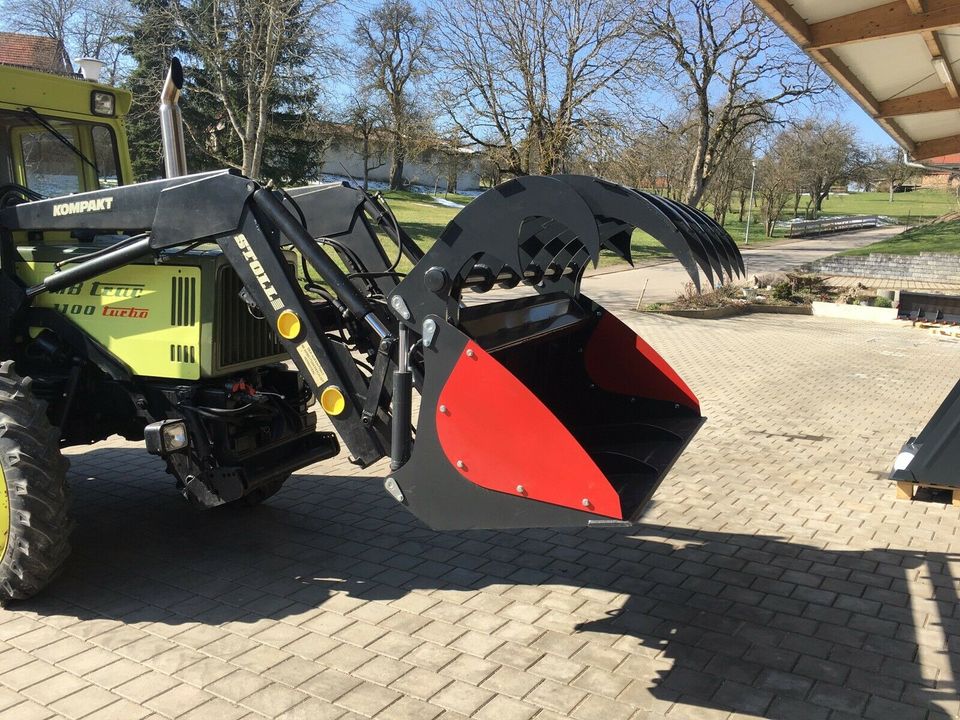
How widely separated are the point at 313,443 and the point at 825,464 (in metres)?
4.84

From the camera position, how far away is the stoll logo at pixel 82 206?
4.36 m

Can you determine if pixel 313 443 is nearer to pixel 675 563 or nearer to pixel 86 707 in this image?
pixel 86 707

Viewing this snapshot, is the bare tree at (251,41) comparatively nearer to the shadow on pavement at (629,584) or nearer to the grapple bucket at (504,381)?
the shadow on pavement at (629,584)

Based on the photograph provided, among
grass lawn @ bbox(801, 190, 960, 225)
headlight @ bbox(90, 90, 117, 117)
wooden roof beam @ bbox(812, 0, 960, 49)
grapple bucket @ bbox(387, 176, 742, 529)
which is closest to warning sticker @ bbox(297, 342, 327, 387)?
grapple bucket @ bbox(387, 176, 742, 529)

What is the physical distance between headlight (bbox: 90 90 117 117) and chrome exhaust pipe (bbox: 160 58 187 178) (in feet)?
3.23

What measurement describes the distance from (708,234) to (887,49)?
383 cm

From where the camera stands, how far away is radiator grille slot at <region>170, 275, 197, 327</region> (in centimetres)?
443

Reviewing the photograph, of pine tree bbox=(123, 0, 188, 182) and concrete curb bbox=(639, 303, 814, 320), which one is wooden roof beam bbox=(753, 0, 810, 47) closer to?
concrete curb bbox=(639, 303, 814, 320)

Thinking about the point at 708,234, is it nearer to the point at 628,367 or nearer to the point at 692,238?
the point at 692,238

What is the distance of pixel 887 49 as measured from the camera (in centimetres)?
640

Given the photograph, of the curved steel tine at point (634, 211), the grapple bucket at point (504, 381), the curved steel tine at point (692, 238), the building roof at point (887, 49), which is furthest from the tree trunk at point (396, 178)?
the curved steel tine at point (634, 211)

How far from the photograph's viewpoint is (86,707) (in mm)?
3393

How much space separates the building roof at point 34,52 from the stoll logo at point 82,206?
31005mm

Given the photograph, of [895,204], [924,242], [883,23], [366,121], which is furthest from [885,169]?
[883,23]
